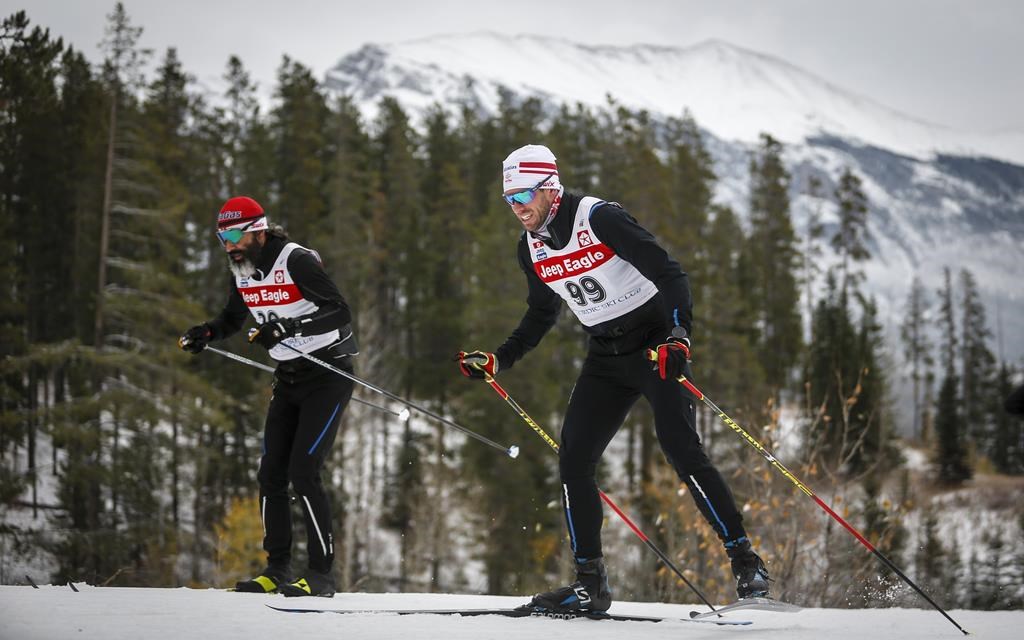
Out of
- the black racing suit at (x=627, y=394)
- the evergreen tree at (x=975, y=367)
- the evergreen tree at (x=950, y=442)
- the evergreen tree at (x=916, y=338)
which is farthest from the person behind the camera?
the evergreen tree at (x=916, y=338)

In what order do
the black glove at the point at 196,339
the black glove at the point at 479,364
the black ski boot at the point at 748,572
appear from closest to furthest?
the black ski boot at the point at 748,572 < the black glove at the point at 479,364 < the black glove at the point at 196,339

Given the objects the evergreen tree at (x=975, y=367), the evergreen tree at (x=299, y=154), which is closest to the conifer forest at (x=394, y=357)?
the evergreen tree at (x=299, y=154)

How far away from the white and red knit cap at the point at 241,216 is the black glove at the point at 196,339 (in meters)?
0.73

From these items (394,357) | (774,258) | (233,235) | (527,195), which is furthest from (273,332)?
(774,258)

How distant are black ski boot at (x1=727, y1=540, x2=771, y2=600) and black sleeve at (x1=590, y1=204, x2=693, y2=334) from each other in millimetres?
1074

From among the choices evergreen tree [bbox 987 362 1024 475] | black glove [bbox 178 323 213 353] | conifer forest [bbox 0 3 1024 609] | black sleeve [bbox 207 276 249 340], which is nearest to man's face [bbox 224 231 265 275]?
black sleeve [bbox 207 276 249 340]

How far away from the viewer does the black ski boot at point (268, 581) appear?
5.45 m

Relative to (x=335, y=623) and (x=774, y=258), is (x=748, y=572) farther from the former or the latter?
(x=774, y=258)

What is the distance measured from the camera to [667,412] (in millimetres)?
4539

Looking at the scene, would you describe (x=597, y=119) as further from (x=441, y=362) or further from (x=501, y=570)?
(x=501, y=570)

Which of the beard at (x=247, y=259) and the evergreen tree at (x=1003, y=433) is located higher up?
the beard at (x=247, y=259)

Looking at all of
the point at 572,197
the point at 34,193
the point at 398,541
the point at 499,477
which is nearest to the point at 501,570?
the point at 499,477

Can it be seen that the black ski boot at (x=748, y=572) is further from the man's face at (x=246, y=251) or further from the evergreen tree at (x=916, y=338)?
the evergreen tree at (x=916, y=338)

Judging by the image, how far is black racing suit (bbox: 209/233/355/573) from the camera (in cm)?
548
